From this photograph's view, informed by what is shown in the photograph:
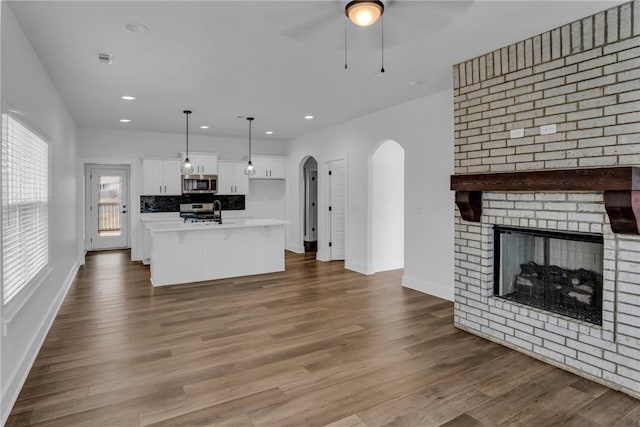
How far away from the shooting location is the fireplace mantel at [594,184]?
2455 millimetres

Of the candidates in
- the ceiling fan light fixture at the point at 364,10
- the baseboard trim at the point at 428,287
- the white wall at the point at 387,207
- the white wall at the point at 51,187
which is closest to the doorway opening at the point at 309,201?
the white wall at the point at 387,207

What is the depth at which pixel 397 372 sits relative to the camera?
287 cm

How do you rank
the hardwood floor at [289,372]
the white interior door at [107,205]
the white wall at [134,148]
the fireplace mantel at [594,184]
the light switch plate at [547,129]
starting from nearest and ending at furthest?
the hardwood floor at [289,372] < the fireplace mantel at [594,184] < the light switch plate at [547,129] < the white wall at [134,148] < the white interior door at [107,205]

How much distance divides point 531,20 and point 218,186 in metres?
6.59

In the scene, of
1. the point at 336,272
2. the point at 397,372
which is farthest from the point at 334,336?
the point at 336,272

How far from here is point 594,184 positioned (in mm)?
2621

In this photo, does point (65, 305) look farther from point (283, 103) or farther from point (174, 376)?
point (283, 103)

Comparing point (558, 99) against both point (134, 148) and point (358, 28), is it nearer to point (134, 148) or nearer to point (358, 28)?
point (358, 28)

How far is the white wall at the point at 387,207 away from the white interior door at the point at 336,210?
1.02m

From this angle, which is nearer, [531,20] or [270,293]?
[531,20]

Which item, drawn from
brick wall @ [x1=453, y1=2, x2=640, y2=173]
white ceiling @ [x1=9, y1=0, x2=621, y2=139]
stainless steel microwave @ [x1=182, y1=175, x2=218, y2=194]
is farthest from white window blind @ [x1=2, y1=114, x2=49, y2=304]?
stainless steel microwave @ [x1=182, y1=175, x2=218, y2=194]

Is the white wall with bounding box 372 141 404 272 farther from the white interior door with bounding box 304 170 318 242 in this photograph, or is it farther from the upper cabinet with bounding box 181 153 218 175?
the upper cabinet with bounding box 181 153 218 175

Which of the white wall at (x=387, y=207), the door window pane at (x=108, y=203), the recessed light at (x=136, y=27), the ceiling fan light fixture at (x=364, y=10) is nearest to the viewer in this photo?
the ceiling fan light fixture at (x=364, y=10)

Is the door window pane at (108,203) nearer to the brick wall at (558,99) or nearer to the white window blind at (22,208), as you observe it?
the white window blind at (22,208)
